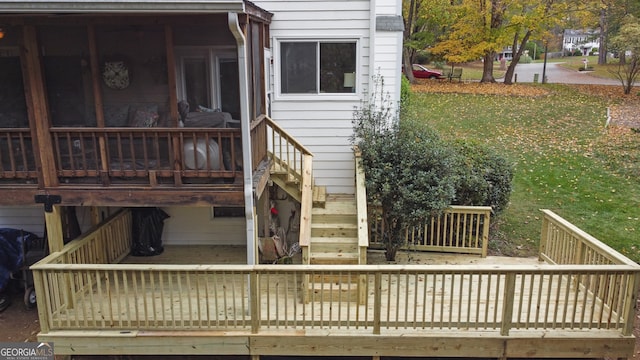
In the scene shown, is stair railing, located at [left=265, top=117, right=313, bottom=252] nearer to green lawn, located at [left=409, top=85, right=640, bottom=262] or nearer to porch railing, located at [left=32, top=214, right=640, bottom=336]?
porch railing, located at [left=32, top=214, right=640, bottom=336]

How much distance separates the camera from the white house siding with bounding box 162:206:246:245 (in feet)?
31.2

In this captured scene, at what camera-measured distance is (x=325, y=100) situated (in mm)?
9172

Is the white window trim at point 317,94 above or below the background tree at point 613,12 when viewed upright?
below

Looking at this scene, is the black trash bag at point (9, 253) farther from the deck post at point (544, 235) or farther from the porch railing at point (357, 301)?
the deck post at point (544, 235)

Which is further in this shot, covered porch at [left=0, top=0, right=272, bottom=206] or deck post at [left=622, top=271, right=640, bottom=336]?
covered porch at [left=0, top=0, right=272, bottom=206]

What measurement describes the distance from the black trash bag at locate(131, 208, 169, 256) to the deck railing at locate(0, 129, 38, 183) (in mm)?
2330

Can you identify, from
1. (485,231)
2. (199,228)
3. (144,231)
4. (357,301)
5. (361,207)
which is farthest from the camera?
(199,228)

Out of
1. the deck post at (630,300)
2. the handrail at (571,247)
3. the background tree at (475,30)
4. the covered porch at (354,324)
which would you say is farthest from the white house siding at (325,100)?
the background tree at (475,30)

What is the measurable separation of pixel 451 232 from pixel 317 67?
3736mm

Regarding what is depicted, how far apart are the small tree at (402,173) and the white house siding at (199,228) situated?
2839 millimetres

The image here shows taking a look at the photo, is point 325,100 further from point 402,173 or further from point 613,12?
point 613,12

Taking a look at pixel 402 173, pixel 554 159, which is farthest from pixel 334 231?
pixel 554 159

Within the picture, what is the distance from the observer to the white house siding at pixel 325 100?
8.77 metres

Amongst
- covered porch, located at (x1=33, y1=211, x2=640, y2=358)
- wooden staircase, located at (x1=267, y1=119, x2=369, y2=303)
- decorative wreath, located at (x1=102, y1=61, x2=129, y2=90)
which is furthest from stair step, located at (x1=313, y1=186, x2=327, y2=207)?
decorative wreath, located at (x1=102, y1=61, x2=129, y2=90)
